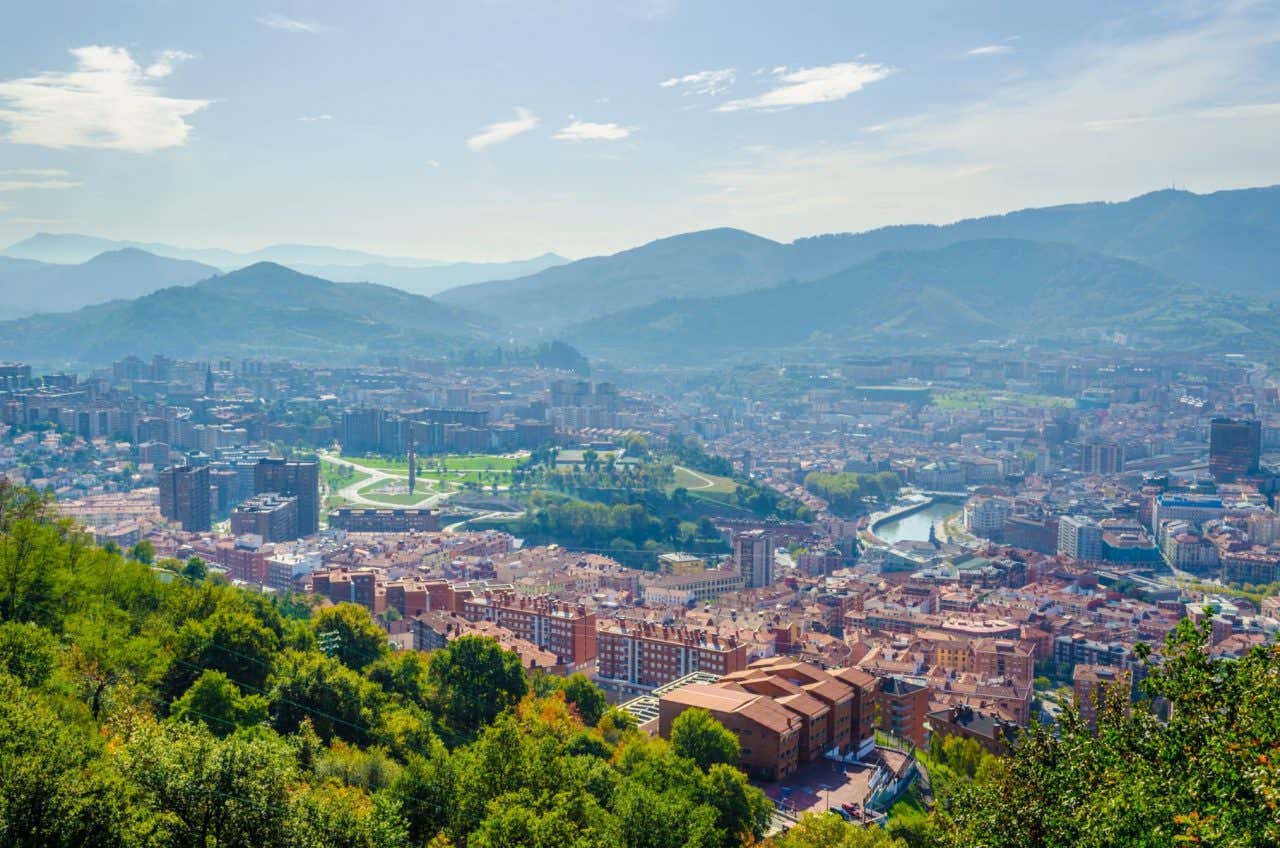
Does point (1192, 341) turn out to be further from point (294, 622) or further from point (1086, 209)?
point (294, 622)

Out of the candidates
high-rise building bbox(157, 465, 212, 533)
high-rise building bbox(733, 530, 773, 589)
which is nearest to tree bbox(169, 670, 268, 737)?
high-rise building bbox(733, 530, 773, 589)

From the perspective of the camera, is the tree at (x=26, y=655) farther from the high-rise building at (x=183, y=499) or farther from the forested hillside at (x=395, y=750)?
the high-rise building at (x=183, y=499)

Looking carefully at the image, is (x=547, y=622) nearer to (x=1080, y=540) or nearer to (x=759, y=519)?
(x=759, y=519)

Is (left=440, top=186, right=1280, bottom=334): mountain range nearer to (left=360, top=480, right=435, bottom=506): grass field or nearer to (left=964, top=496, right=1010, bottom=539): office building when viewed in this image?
(left=360, top=480, right=435, bottom=506): grass field

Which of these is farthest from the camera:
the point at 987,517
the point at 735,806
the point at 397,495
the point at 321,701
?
the point at 397,495

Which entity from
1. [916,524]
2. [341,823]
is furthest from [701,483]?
[341,823]

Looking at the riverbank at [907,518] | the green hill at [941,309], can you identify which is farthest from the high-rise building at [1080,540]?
the green hill at [941,309]

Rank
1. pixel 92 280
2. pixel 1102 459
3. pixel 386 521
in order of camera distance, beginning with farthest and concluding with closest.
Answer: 1. pixel 92 280
2. pixel 1102 459
3. pixel 386 521

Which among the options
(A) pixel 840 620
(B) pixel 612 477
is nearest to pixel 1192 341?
(B) pixel 612 477
